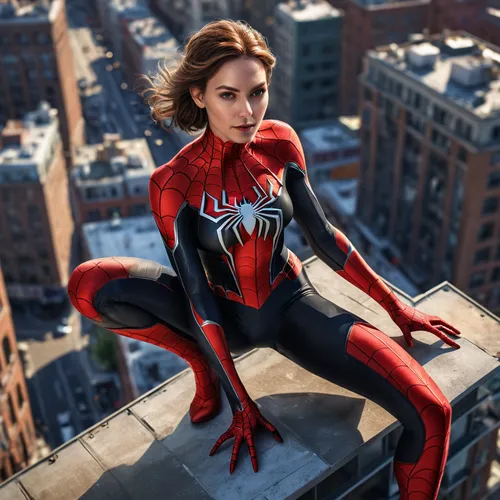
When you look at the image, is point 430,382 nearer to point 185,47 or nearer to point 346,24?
point 185,47

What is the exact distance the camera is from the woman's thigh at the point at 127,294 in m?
20.0

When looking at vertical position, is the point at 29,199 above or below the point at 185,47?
below

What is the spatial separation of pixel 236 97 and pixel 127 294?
554cm

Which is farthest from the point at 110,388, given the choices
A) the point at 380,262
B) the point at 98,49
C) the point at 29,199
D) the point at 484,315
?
the point at 98,49

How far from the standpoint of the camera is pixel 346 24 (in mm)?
103875

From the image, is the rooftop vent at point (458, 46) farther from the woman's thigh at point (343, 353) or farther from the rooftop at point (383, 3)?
the woman's thigh at point (343, 353)

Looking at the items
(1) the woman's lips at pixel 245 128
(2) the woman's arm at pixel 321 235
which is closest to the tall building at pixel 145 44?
(2) the woman's arm at pixel 321 235

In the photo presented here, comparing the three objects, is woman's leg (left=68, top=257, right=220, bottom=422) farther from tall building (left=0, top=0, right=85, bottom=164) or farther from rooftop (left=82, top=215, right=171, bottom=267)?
tall building (left=0, top=0, right=85, bottom=164)

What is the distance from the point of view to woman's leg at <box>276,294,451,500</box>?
18.8m

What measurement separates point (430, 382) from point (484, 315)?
6872 mm

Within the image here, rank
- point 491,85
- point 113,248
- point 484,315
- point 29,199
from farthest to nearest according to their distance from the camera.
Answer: point 29,199 → point 113,248 → point 491,85 → point 484,315

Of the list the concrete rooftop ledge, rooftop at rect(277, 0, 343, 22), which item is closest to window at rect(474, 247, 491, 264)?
rooftop at rect(277, 0, 343, 22)

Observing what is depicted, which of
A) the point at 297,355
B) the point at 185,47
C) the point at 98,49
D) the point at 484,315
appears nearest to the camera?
the point at 185,47

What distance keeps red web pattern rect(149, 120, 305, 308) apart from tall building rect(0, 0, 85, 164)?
88.8 meters
